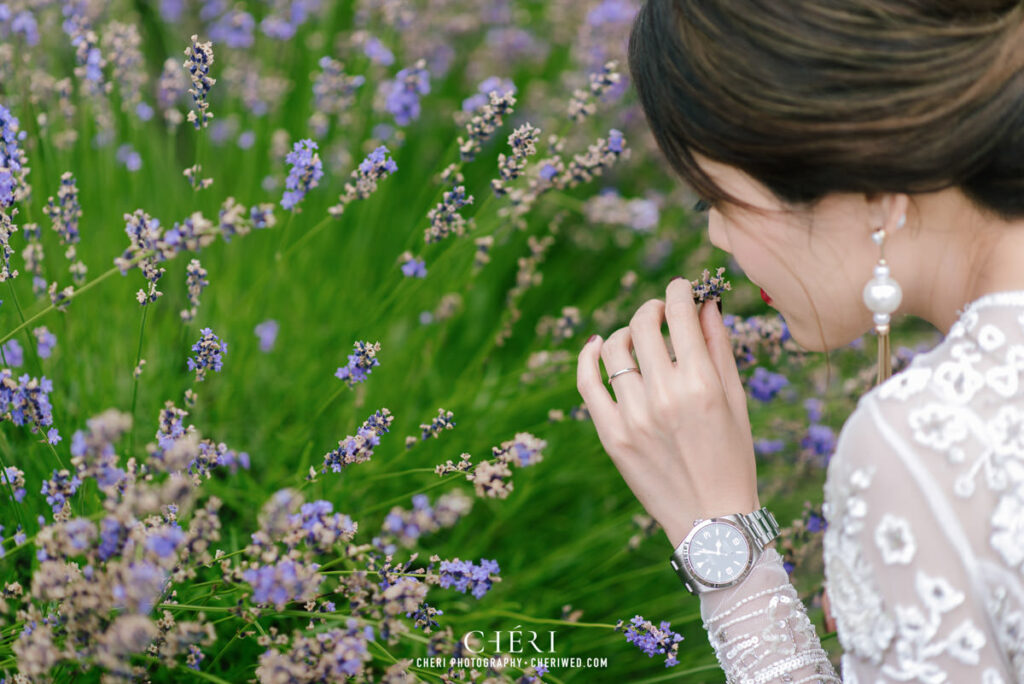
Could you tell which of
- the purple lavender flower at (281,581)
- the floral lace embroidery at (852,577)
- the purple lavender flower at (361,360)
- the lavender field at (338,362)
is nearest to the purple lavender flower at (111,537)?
the lavender field at (338,362)

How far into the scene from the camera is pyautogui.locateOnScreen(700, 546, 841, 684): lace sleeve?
1490mm

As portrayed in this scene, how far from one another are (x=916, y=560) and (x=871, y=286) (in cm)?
43

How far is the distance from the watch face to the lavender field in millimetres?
121

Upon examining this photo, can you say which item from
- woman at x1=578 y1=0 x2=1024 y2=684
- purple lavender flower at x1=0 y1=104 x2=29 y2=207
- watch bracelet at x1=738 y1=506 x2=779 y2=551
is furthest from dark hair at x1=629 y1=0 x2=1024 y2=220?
purple lavender flower at x1=0 y1=104 x2=29 y2=207

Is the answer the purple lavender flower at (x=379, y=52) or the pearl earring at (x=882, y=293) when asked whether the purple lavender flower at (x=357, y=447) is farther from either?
the purple lavender flower at (x=379, y=52)

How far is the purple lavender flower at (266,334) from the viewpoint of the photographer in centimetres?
225

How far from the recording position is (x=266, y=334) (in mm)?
2248

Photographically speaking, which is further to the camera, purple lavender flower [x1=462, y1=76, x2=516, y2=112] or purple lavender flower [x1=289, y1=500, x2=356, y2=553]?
purple lavender flower [x1=462, y1=76, x2=516, y2=112]

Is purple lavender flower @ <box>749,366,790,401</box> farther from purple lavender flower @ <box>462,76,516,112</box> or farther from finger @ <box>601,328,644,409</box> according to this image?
purple lavender flower @ <box>462,76,516,112</box>

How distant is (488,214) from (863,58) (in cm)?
118

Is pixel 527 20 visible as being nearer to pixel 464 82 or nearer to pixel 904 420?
pixel 464 82

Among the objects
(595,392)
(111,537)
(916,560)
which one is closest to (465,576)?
(595,392)

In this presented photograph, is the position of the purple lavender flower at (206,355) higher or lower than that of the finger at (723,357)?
higher

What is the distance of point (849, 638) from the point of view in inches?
49.1
